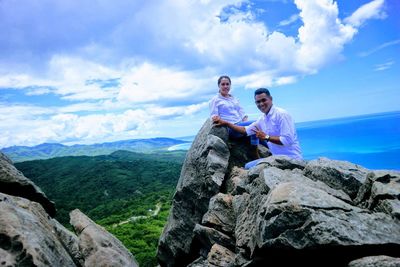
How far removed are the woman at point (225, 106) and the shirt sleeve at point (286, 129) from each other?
Answer: 195 inches

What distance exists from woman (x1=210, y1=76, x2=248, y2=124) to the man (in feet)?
10.7

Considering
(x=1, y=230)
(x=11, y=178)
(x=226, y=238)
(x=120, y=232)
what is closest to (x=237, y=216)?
(x=226, y=238)

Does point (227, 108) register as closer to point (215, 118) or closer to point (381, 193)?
point (215, 118)

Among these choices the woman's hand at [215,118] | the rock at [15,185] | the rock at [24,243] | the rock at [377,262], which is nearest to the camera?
the rock at [377,262]

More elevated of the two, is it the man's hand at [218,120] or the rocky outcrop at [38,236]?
the man's hand at [218,120]

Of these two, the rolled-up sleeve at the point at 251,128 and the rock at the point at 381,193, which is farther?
the rolled-up sleeve at the point at 251,128

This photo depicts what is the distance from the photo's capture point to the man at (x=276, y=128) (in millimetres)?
14875

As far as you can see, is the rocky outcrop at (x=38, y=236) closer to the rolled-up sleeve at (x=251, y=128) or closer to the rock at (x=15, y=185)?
the rock at (x=15, y=185)

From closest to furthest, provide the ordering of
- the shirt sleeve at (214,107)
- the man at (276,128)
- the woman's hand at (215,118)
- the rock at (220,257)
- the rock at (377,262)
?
the rock at (377,262) → the rock at (220,257) → the man at (276,128) → the shirt sleeve at (214,107) → the woman's hand at (215,118)

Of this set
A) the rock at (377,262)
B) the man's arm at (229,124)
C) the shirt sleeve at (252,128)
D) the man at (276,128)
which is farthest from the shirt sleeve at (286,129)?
the rock at (377,262)

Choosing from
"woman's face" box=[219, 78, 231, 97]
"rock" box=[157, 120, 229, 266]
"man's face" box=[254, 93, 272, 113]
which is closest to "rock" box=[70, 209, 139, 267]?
"rock" box=[157, 120, 229, 266]

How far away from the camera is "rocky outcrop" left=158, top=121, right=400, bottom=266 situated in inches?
340

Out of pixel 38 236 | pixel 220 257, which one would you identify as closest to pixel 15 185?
pixel 38 236

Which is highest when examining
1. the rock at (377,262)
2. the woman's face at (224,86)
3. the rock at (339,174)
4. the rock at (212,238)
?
the woman's face at (224,86)
